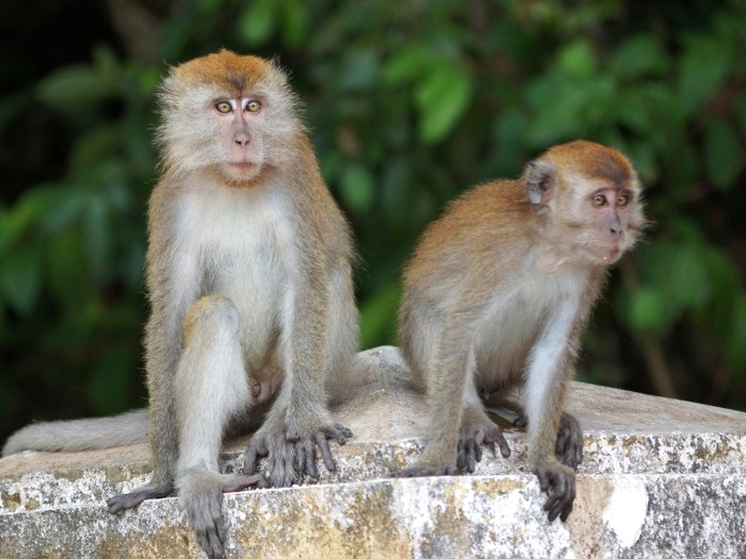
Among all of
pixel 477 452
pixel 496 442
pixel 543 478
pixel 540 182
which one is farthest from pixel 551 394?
pixel 540 182

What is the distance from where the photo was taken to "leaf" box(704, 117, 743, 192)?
9469 mm

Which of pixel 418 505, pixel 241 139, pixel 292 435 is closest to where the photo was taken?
pixel 418 505

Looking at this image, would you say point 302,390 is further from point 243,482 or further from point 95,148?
point 95,148

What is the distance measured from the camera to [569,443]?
5988 millimetres

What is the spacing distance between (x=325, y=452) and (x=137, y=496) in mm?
848

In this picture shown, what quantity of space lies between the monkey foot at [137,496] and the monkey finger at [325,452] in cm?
75

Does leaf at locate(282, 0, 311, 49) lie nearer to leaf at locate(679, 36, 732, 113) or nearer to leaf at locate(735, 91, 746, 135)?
leaf at locate(679, 36, 732, 113)

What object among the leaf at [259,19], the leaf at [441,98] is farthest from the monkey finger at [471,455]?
the leaf at [259,19]

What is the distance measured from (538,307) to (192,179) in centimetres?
181

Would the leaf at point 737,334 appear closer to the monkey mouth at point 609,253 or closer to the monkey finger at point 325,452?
the monkey mouth at point 609,253

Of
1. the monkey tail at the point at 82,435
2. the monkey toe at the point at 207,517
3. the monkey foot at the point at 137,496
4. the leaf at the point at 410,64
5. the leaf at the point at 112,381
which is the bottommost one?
the leaf at the point at 112,381

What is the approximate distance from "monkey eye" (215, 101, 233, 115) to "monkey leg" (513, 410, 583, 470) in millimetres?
2159

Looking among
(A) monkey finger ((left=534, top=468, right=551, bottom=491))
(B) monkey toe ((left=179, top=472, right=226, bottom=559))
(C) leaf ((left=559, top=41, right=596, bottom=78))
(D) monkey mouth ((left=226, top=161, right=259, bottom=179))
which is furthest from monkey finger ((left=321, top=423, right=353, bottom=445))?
(C) leaf ((left=559, top=41, right=596, bottom=78))

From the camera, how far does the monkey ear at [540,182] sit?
6.41 meters
